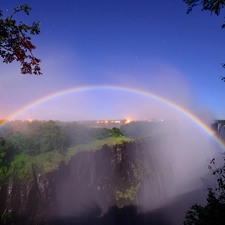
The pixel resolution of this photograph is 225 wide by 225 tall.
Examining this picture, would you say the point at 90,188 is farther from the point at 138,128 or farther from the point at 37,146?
the point at 138,128

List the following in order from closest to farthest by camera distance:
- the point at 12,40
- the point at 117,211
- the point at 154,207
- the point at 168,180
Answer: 1. the point at 12,40
2. the point at 117,211
3. the point at 154,207
4. the point at 168,180

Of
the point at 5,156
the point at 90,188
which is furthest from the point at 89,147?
the point at 5,156

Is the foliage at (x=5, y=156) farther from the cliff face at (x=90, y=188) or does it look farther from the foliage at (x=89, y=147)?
the foliage at (x=89, y=147)

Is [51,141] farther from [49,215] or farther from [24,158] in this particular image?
[49,215]

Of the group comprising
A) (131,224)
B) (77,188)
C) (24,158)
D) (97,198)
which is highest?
(24,158)

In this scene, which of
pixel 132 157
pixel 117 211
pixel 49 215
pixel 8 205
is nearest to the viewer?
pixel 8 205

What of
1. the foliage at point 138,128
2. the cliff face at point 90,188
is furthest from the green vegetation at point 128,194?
the foliage at point 138,128

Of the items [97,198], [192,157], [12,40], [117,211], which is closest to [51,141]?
[97,198]

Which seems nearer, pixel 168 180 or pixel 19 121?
pixel 19 121
